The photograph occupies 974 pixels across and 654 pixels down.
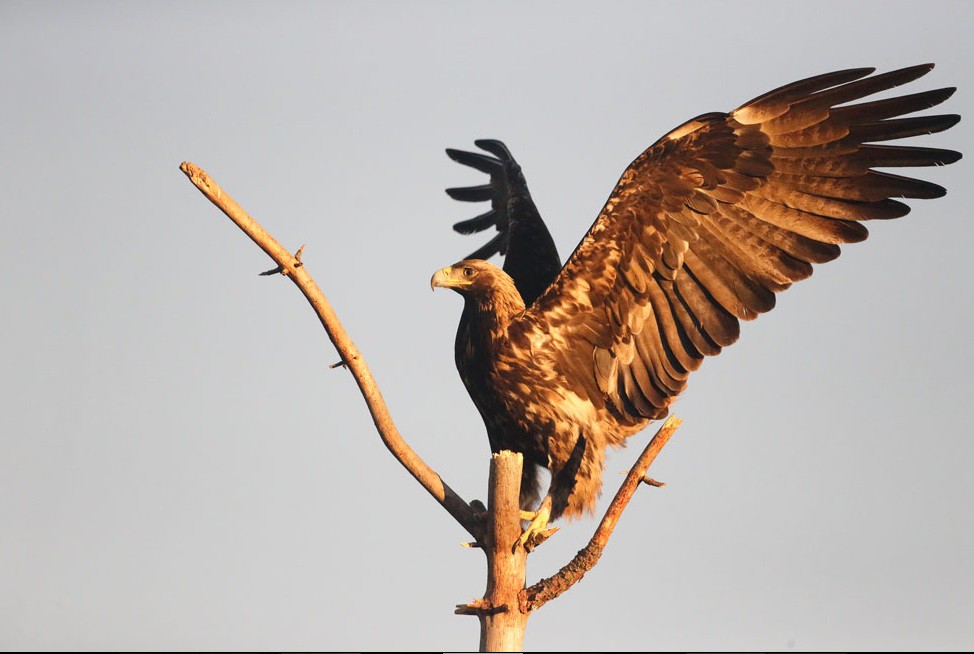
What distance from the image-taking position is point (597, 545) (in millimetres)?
5930

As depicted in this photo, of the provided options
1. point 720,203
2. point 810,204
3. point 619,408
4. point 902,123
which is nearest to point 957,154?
point 902,123

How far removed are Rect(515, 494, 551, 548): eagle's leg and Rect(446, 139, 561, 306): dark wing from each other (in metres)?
1.91

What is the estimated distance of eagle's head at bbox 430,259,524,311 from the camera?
7.02 meters

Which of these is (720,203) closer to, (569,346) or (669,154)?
(669,154)

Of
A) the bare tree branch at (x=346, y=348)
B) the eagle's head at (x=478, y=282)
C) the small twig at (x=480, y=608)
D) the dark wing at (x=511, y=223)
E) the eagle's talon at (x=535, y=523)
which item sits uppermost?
the dark wing at (x=511, y=223)

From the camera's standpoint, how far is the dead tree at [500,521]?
5.83m

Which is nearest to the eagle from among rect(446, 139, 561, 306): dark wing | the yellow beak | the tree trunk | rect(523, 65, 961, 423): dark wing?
rect(523, 65, 961, 423): dark wing

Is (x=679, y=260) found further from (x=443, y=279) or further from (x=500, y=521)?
(x=500, y=521)

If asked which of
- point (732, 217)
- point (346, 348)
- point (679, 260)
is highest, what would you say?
point (732, 217)

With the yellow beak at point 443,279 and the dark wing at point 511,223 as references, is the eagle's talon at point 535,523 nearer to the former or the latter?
the yellow beak at point 443,279

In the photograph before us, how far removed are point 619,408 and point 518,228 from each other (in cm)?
228

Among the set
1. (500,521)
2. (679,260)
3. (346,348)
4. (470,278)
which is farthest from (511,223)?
(500,521)

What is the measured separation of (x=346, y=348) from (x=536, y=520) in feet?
4.73

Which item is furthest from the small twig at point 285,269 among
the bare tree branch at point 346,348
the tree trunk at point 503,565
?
the tree trunk at point 503,565
